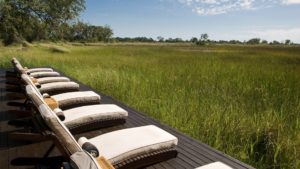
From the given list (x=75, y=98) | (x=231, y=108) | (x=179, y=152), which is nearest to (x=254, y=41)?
(x=231, y=108)

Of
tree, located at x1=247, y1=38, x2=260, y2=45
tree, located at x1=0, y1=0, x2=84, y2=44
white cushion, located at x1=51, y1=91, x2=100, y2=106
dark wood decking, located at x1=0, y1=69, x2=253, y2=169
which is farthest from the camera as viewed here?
tree, located at x1=247, y1=38, x2=260, y2=45

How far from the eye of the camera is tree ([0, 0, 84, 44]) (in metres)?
16.8

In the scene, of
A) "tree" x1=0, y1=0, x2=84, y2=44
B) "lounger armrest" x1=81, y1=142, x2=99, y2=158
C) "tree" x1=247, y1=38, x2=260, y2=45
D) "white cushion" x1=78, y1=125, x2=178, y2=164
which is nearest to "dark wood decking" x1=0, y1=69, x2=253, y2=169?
"white cushion" x1=78, y1=125, x2=178, y2=164

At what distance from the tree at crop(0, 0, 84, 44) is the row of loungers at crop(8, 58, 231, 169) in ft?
44.3

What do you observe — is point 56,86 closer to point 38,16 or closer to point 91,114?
point 91,114

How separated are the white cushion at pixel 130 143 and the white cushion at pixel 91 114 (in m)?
0.82

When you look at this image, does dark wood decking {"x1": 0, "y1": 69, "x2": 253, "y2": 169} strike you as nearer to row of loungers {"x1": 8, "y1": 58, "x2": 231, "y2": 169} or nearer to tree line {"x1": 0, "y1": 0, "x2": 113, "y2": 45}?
row of loungers {"x1": 8, "y1": 58, "x2": 231, "y2": 169}

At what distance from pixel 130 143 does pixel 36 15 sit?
1682 centimetres

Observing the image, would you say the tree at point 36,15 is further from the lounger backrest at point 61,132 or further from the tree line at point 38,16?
the lounger backrest at point 61,132

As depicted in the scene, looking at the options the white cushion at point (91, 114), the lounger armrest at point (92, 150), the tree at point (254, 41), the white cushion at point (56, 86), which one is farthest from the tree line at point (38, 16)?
the tree at point (254, 41)

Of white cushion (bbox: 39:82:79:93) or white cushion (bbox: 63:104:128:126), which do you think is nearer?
white cushion (bbox: 63:104:128:126)

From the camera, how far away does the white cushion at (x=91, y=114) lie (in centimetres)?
404

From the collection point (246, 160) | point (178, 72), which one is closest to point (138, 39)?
point (178, 72)

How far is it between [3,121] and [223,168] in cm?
361
